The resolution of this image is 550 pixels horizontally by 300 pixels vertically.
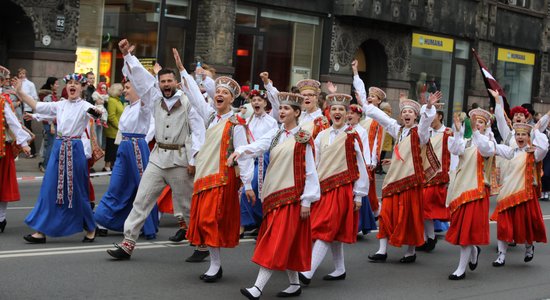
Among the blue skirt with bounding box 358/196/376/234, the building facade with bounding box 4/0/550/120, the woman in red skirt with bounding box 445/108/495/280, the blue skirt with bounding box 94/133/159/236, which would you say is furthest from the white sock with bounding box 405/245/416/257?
the building facade with bounding box 4/0/550/120

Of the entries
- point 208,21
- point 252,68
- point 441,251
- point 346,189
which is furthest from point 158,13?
point 346,189

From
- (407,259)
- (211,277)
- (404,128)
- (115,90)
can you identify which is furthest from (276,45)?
(211,277)

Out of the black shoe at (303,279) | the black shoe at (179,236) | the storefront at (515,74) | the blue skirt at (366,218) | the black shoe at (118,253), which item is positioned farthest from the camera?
the storefront at (515,74)

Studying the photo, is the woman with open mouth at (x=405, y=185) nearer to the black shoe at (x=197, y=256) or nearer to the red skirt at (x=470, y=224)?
the red skirt at (x=470, y=224)

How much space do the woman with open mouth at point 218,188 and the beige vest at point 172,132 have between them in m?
0.73

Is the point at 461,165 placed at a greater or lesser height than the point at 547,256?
greater

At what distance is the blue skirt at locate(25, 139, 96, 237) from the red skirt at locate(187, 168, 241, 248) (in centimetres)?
215

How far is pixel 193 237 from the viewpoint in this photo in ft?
30.9

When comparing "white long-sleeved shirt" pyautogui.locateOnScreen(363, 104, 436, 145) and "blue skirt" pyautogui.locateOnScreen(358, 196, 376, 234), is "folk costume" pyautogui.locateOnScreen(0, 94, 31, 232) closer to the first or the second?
"white long-sleeved shirt" pyautogui.locateOnScreen(363, 104, 436, 145)

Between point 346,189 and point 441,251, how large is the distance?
9.41 feet

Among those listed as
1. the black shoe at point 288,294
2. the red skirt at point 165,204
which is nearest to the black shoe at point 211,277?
the black shoe at point 288,294

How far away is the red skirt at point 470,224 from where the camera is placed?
422 inches

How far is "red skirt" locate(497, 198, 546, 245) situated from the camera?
38.9 feet

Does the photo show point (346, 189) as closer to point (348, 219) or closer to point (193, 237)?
point (348, 219)
